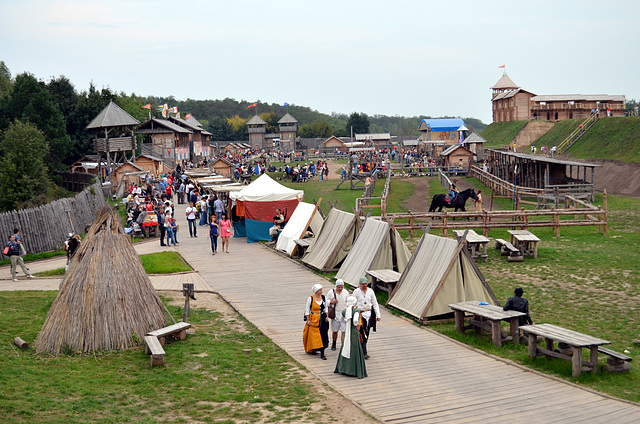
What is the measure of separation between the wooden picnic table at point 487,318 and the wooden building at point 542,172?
2117 cm

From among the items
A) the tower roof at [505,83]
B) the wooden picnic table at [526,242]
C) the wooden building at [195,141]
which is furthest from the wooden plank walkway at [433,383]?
the tower roof at [505,83]

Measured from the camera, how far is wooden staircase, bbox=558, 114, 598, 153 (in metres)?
59.1

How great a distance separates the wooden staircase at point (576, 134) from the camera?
5913cm

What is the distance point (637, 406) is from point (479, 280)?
16.1ft

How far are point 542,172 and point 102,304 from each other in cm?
3524

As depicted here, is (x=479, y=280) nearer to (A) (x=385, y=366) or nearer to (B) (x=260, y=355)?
(A) (x=385, y=366)

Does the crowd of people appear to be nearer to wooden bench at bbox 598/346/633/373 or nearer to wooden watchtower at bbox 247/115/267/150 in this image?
wooden bench at bbox 598/346/633/373

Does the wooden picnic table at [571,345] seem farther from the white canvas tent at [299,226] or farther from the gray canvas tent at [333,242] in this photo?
the white canvas tent at [299,226]

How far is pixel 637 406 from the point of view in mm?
8234

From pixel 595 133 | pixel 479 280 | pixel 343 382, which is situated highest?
pixel 595 133

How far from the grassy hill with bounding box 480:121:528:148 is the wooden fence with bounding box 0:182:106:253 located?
183 feet

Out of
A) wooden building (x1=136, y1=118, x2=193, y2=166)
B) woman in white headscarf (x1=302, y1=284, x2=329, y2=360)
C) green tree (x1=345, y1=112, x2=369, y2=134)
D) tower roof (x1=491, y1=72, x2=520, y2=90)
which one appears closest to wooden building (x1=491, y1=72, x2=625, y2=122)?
tower roof (x1=491, y1=72, x2=520, y2=90)

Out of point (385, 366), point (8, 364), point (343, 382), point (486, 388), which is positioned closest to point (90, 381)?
point (8, 364)

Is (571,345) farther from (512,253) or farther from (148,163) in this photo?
(148,163)
